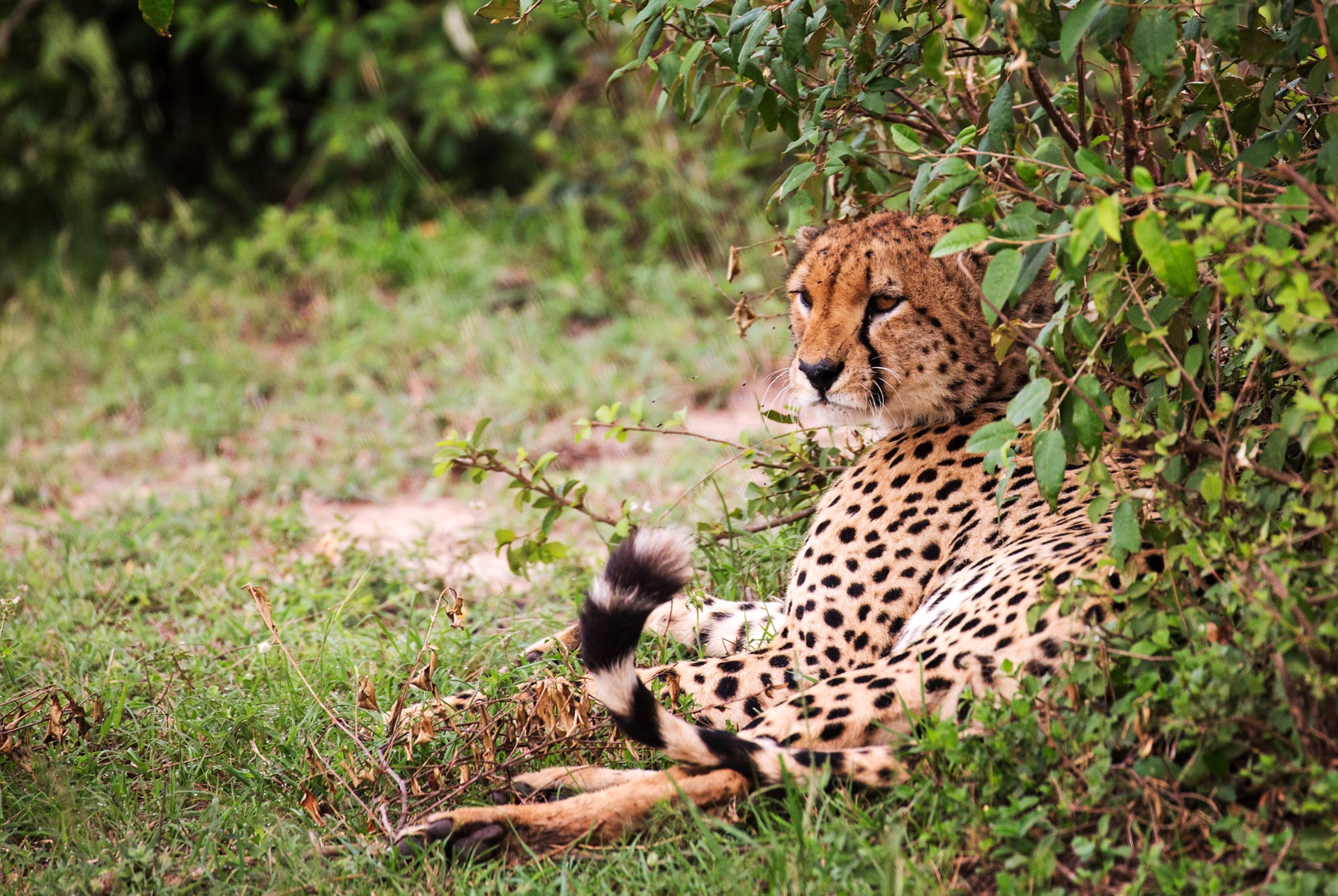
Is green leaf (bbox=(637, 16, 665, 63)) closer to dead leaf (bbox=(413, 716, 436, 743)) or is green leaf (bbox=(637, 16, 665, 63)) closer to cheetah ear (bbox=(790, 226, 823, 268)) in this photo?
cheetah ear (bbox=(790, 226, 823, 268))

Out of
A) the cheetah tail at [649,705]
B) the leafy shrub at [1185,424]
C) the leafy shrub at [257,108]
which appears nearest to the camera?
the leafy shrub at [1185,424]

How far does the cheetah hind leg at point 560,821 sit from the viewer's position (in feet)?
6.81

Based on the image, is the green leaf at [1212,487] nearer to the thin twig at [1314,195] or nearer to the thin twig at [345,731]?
the thin twig at [1314,195]

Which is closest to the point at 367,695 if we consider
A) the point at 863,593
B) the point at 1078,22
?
the point at 863,593

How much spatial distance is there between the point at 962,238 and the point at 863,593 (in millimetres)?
890

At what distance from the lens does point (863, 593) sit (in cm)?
255

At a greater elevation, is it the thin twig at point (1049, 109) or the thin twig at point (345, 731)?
the thin twig at point (1049, 109)

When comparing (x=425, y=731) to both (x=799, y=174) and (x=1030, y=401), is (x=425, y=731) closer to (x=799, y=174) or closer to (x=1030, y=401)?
(x=1030, y=401)

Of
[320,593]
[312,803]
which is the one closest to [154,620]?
[320,593]

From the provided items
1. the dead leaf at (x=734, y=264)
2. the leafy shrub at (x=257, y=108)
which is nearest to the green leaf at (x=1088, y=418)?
the dead leaf at (x=734, y=264)

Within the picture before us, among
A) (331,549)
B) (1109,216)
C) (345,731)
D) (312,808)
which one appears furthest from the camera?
(331,549)

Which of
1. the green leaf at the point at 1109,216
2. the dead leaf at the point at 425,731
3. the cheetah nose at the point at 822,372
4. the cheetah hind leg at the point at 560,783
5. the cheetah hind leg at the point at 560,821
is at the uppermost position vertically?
the green leaf at the point at 1109,216

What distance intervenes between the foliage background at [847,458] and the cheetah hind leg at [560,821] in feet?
0.16

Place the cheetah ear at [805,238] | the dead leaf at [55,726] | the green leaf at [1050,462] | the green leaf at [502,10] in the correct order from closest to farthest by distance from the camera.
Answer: the green leaf at [1050,462] → the dead leaf at [55,726] → the green leaf at [502,10] → the cheetah ear at [805,238]
